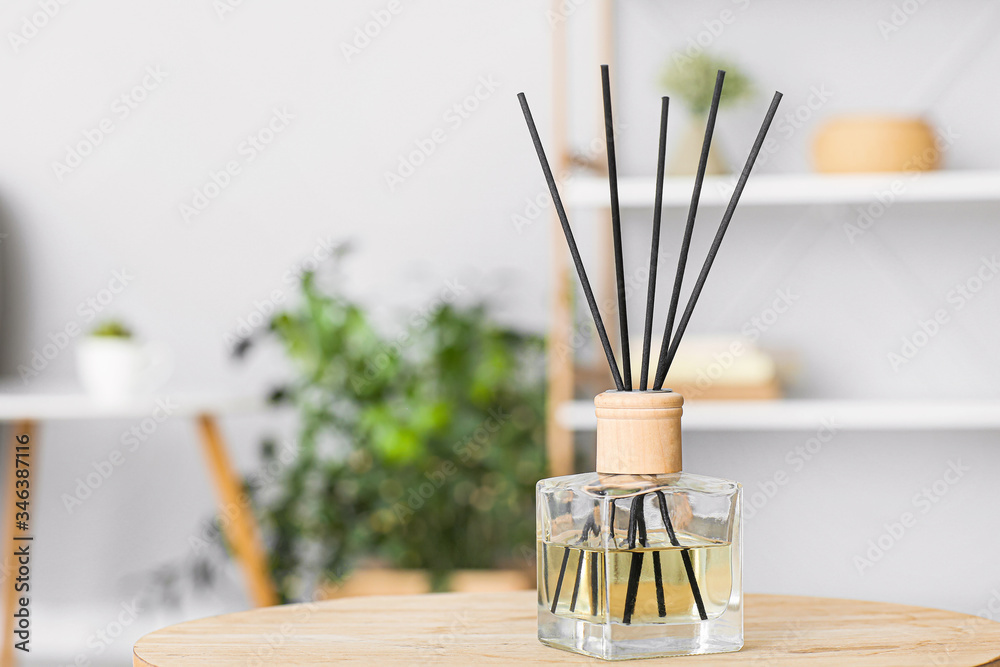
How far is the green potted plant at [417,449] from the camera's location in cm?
185

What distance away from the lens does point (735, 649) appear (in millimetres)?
624

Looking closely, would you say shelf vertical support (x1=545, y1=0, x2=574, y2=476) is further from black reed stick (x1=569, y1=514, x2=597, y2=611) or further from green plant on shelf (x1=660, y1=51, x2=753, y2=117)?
black reed stick (x1=569, y1=514, x2=597, y2=611)

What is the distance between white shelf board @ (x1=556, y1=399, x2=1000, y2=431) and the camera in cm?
164

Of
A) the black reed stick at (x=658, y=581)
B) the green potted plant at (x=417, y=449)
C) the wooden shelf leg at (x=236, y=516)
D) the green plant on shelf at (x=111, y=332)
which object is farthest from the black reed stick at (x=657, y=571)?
the green plant on shelf at (x=111, y=332)

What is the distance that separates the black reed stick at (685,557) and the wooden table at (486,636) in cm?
3

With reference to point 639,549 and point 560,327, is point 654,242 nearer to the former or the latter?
point 639,549

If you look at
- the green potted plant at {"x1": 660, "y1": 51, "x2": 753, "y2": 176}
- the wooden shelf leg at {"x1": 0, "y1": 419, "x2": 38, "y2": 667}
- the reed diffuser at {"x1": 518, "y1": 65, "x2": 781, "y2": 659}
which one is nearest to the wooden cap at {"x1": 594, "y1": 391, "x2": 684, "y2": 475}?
the reed diffuser at {"x1": 518, "y1": 65, "x2": 781, "y2": 659}

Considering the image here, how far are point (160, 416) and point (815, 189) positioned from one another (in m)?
1.23

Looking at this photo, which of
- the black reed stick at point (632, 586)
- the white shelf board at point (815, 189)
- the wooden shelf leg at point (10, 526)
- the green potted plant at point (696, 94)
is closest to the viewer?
the black reed stick at point (632, 586)

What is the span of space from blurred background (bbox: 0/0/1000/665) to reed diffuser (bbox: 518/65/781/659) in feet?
3.25

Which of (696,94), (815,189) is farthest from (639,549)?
(696,94)

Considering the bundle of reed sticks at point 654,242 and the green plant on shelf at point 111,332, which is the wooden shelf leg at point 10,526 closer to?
the green plant on shelf at point 111,332

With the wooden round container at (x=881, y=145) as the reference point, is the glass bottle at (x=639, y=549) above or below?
below

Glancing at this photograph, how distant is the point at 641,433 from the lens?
63 centimetres
